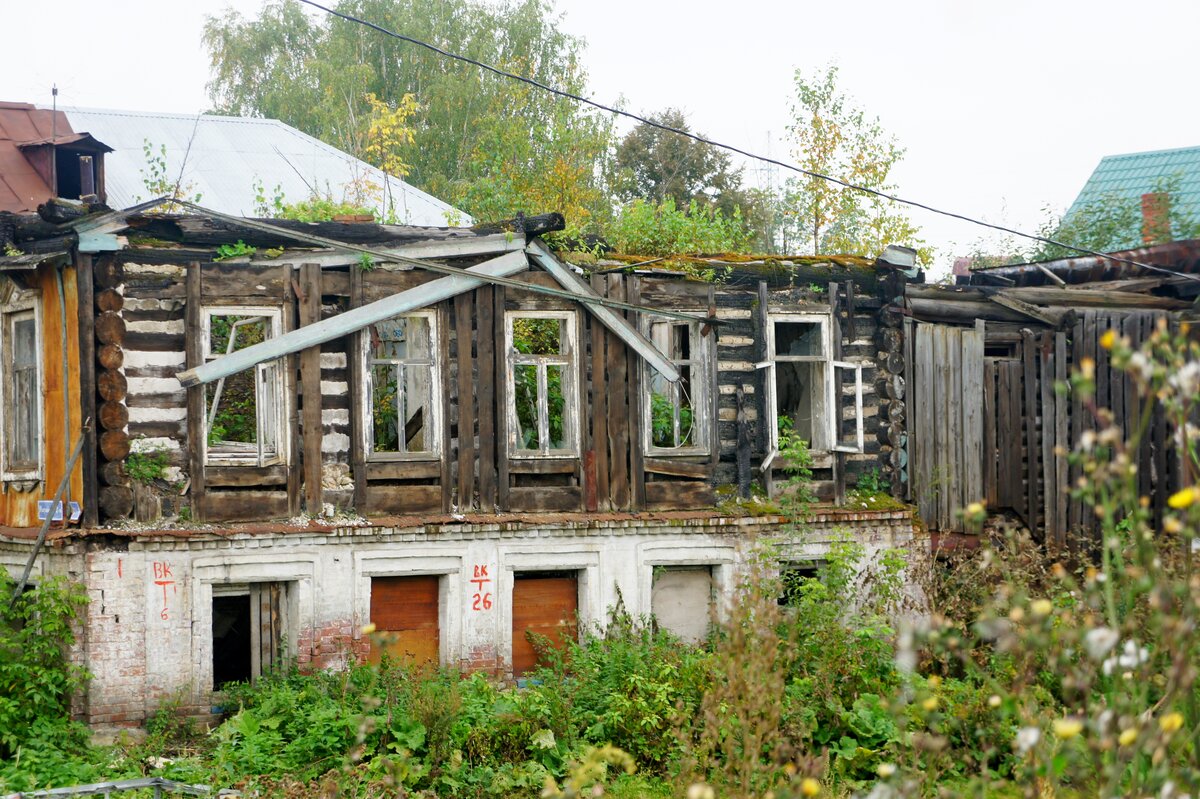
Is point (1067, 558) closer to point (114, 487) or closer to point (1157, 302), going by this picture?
point (1157, 302)

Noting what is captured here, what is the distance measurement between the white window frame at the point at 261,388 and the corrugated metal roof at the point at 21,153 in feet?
31.5

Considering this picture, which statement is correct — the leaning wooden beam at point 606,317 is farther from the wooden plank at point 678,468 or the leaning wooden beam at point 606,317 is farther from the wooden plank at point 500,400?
the wooden plank at point 678,468

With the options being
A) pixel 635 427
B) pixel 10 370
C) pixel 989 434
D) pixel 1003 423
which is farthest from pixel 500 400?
pixel 1003 423

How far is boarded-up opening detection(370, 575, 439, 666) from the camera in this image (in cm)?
1341

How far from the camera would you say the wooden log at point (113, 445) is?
1224 cm

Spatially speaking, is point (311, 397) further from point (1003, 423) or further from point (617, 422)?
point (1003, 423)

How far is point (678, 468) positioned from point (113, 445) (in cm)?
574

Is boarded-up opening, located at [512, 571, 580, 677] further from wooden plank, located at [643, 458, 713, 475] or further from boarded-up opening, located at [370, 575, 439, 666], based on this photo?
wooden plank, located at [643, 458, 713, 475]

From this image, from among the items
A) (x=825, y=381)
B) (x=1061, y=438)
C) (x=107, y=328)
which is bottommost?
(x=1061, y=438)

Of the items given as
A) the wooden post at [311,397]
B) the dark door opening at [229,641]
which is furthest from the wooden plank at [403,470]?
the dark door opening at [229,641]

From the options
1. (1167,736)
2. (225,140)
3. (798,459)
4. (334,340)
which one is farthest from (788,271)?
(225,140)

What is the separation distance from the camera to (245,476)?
12.7m

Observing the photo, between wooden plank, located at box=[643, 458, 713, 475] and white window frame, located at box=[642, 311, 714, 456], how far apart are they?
11cm

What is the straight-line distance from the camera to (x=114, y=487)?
12250mm
